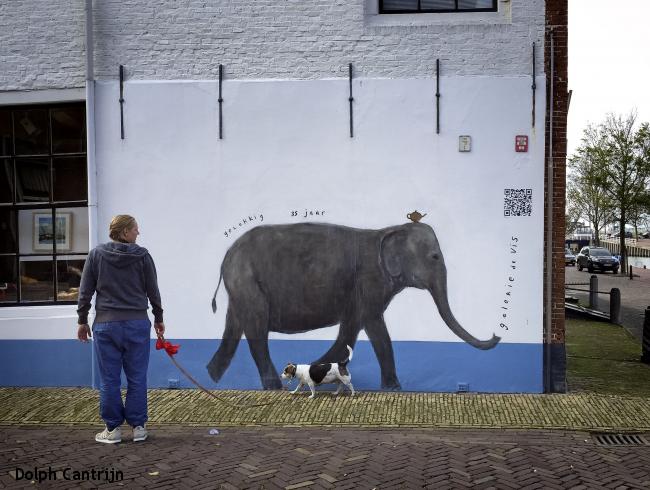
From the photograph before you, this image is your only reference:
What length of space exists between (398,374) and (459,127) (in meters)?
2.72

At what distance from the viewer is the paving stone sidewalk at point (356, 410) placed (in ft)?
20.3

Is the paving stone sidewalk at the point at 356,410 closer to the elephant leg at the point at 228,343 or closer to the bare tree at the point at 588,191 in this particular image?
the elephant leg at the point at 228,343

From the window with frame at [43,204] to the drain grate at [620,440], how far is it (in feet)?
18.6

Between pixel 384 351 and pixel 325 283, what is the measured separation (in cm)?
97

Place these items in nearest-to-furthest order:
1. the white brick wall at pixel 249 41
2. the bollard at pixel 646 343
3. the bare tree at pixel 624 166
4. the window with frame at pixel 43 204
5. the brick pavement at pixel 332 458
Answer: the brick pavement at pixel 332 458, the white brick wall at pixel 249 41, the window with frame at pixel 43 204, the bollard at pixel 646 343, the bare tree at pixel 624 166

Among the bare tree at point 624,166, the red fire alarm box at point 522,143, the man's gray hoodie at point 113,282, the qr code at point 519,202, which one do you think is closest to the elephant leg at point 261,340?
the man's gray hoodie at point 113,282

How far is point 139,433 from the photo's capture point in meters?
5.62

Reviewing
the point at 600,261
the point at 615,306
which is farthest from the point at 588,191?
the point at 615,306

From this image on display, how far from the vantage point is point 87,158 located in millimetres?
7672

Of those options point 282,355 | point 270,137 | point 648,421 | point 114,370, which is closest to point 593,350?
point 648,421

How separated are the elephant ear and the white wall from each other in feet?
0.53

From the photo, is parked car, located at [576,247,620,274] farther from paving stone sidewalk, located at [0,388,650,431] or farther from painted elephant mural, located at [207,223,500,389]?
painted elephant mural, located at [207,223,500,389]

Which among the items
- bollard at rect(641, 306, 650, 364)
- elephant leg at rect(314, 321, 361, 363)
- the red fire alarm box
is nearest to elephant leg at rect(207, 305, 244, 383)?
elephant leg at rect(314, 321, 361, 363)

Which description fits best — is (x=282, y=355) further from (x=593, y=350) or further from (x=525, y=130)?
(x=593, y=350)
